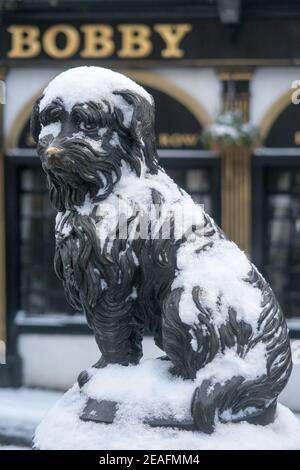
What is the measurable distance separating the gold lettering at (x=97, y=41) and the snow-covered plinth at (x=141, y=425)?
4589 mm

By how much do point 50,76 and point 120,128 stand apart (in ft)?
14.8

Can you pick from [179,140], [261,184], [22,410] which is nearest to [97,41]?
[179,140]

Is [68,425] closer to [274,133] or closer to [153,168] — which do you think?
[153,168]

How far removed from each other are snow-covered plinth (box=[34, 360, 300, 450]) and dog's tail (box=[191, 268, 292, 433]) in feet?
0.11

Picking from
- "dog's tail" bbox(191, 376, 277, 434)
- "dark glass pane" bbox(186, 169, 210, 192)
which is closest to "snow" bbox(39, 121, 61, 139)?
"dog's tail" bbox(191, 376, 277, 434)

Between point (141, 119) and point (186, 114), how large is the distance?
425 cm

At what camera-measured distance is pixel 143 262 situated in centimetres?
261

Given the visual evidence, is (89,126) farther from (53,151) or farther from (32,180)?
(32,180)

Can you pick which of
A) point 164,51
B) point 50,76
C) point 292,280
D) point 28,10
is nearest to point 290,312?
point 292,280

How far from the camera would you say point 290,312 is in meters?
6.89

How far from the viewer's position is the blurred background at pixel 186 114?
21.7 feet

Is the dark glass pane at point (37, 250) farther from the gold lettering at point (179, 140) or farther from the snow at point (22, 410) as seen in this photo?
the gold lettering at point (179, 140)

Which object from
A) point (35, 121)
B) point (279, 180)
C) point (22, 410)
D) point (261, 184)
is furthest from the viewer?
point (279, 180)

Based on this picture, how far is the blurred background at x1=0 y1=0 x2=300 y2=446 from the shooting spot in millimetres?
6629
